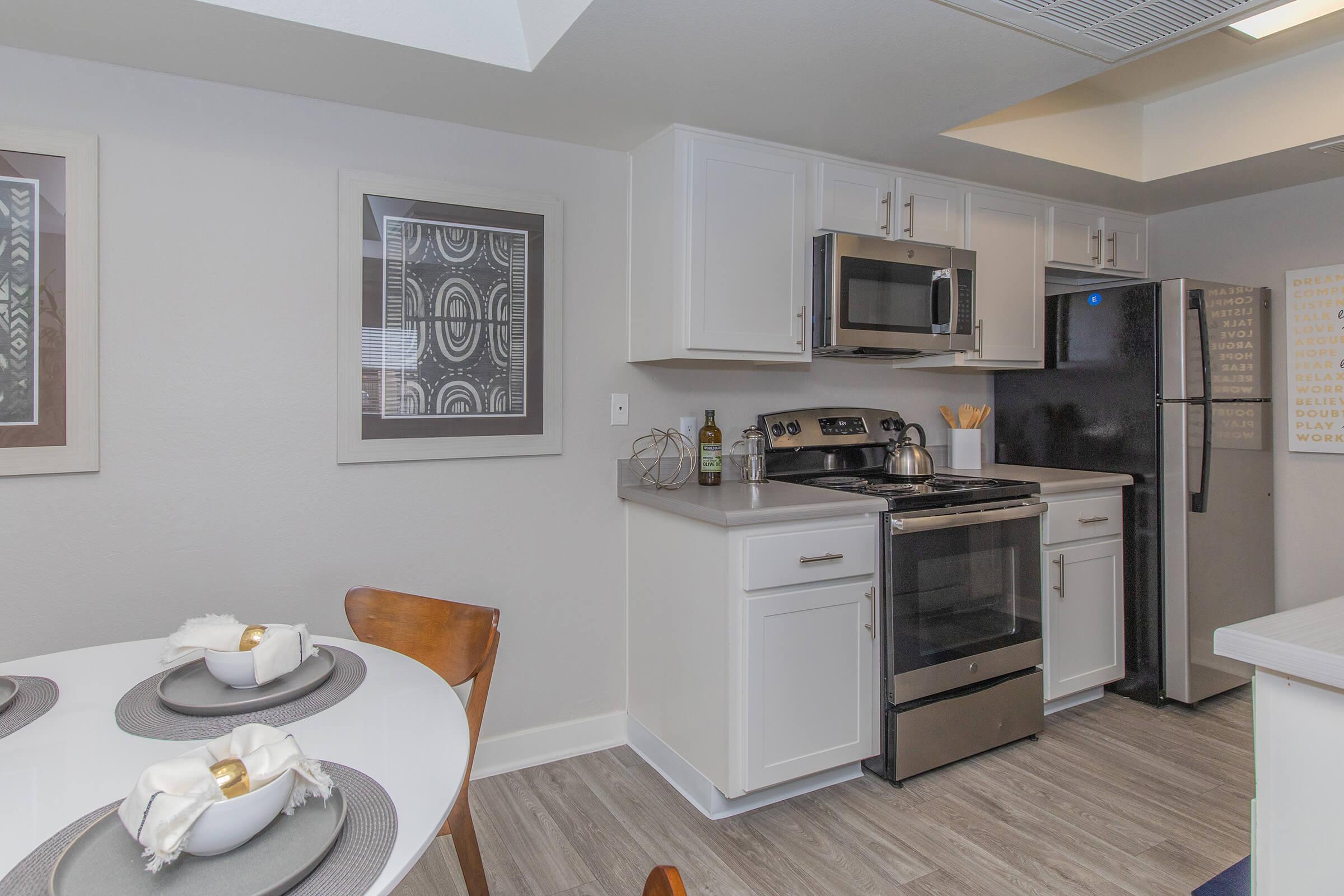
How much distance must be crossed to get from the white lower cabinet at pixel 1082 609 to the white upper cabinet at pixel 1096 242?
1085 mm

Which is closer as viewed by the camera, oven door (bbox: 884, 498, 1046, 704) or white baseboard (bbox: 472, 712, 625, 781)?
oven door (bbox: 884, 498, 1046, 704)

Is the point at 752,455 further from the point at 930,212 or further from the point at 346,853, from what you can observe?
the point at 346,853

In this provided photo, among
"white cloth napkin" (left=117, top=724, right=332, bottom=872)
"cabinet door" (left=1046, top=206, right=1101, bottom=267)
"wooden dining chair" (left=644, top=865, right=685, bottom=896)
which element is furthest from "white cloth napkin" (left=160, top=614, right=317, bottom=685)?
"cabinet door" (left=1046, top=206, right=1101, bottom=267)

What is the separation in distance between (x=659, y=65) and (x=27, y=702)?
189 centimetres

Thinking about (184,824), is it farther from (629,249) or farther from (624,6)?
(629,249)

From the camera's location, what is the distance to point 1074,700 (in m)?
3.03

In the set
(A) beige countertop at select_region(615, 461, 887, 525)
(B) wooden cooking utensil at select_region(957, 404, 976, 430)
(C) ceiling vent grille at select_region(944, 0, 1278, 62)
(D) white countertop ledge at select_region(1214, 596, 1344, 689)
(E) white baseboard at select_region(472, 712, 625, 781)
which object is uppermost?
(C) ceiling vent grille at select_region(944, 0, 1278, 62)

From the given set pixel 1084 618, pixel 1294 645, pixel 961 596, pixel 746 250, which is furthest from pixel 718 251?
pixel 1084 618

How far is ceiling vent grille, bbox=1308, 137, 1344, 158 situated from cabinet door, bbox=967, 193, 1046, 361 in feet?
2.96

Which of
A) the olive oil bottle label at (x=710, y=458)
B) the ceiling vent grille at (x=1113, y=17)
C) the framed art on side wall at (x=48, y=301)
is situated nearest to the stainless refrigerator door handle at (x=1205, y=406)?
the ceiling vent grille at (x=1113, y=17)

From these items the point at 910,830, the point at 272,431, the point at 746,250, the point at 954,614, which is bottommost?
the point at 910,830

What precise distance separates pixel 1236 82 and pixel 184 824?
3.86 meters

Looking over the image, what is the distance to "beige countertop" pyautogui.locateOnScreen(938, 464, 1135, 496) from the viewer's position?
2867mm

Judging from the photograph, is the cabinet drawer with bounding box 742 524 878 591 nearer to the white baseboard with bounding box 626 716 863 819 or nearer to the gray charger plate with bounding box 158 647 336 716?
the white baseboard with bounding box 626 716 863 819
